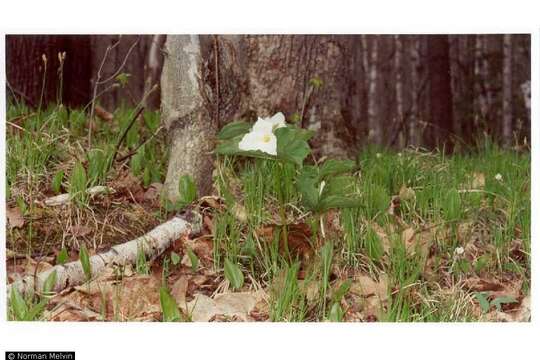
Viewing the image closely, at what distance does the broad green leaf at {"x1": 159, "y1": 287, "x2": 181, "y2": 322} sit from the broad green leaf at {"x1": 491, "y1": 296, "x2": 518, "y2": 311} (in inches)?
48.8

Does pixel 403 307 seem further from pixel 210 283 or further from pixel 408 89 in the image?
pixel 408 89

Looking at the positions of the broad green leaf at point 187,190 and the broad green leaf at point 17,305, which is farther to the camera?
the broad green leaf at point 187,190

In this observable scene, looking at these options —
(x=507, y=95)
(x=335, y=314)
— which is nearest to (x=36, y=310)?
(x=335, y=314)

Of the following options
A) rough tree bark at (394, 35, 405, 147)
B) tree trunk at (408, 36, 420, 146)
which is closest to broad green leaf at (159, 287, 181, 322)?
tree trunk at (408, 36, 420, 146)

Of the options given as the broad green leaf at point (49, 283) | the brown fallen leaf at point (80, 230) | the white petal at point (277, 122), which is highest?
the white petal at point (277, 122)

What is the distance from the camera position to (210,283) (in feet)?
9.02

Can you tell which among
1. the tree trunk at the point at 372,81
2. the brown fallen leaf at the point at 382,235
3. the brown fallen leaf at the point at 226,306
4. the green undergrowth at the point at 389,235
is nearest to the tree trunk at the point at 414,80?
the tree trunk at the point at 372,81

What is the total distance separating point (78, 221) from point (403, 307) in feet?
4.41

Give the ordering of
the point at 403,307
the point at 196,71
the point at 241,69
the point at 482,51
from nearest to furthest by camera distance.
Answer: the point at 403,307, the point at 196,71, the point at 241,69, the point at 482,51

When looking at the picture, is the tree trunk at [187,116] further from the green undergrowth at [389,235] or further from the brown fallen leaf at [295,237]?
the brown fallen leaf at [295,237]

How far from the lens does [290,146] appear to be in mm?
2748

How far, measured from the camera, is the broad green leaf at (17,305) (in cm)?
264

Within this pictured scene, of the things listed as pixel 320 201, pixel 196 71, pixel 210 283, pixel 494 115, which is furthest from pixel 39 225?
pixel 494 115

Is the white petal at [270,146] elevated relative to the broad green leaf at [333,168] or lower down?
elevated
